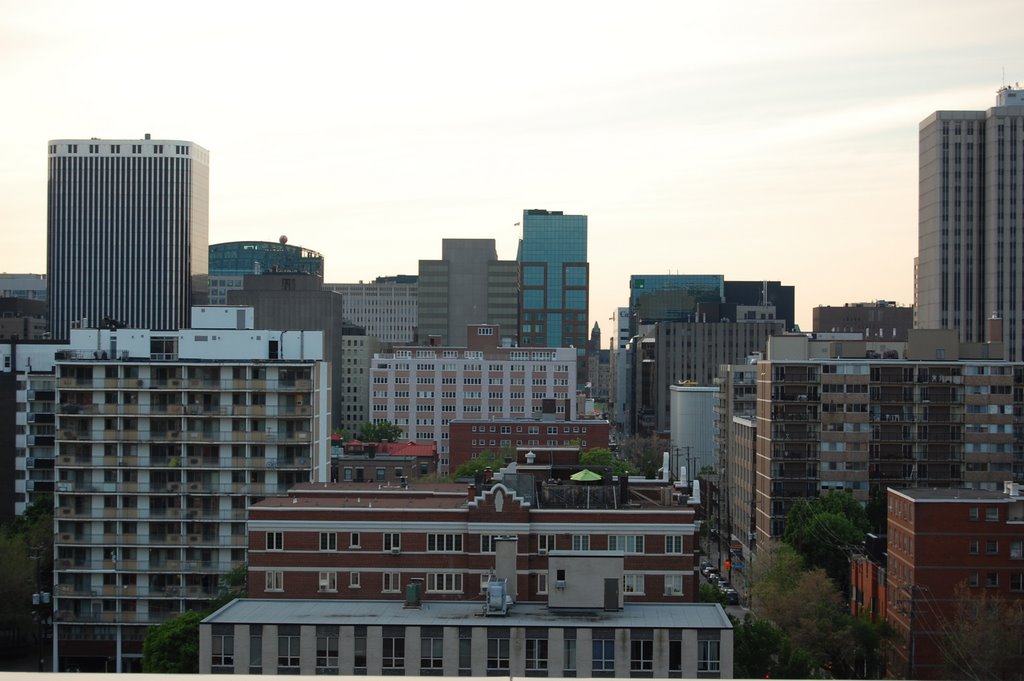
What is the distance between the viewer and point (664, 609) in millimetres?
51156

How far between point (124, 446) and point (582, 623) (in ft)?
131

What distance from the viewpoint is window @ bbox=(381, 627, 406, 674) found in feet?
155

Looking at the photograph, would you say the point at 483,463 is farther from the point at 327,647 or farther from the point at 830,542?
the point at 327,647

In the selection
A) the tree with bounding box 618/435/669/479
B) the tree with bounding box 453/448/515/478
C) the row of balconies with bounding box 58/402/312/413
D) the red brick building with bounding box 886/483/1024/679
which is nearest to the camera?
the red brick building with bounding box 886/483/1024/679

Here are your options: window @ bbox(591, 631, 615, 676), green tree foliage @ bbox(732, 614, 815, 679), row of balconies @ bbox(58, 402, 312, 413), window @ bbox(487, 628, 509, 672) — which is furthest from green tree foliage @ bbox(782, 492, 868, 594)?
window @ bbox(487, 628, 509, 672)

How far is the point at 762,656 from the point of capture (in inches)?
2151

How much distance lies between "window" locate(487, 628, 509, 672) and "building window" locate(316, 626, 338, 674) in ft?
18.4

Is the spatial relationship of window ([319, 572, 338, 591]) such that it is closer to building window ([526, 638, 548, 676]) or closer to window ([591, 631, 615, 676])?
building window ([526, 638, 548, 676])

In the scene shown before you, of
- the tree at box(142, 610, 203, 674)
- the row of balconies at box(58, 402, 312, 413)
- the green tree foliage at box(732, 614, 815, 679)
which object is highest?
the row of balconies at box(58, 402, 312, 413)

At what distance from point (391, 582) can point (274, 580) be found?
16.9 ft

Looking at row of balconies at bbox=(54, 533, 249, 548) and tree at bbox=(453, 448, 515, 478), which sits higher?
tree at bbox=(453, 448, 515, 478)

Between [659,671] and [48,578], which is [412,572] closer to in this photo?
[659,671]

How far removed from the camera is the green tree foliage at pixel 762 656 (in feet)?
177

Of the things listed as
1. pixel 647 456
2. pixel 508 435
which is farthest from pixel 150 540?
pixel 647 456
